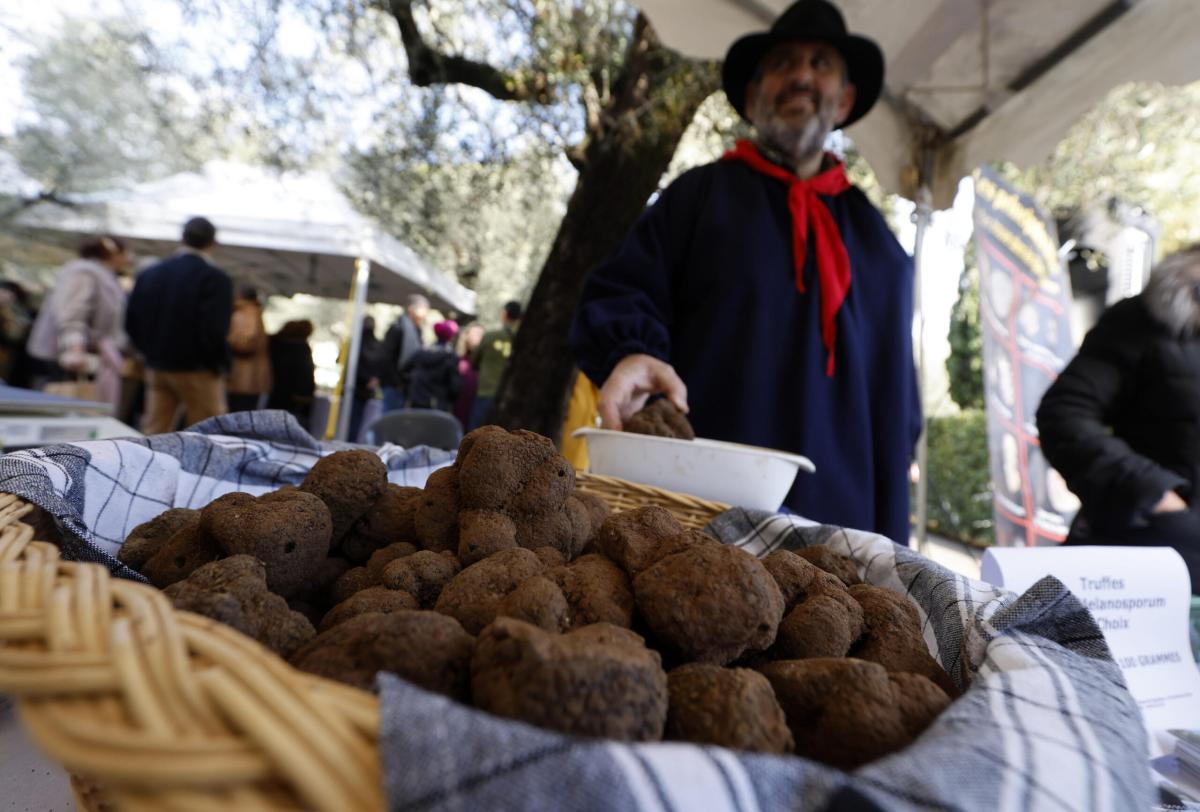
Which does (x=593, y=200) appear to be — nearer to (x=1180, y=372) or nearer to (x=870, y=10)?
(x=870, y=10)

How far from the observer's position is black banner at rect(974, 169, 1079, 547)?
13.5ft

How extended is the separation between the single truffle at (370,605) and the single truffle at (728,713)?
1.32 feet

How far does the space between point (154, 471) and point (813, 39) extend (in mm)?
2711

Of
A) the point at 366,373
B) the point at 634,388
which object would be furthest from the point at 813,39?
the point at 366,373

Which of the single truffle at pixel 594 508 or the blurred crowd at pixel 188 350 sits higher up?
the single truffle at pixel 594 508

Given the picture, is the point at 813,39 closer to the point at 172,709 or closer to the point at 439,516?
the point at 439,516

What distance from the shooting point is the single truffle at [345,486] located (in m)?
1.22

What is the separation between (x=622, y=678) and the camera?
666 millimetres

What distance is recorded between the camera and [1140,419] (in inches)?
97.5

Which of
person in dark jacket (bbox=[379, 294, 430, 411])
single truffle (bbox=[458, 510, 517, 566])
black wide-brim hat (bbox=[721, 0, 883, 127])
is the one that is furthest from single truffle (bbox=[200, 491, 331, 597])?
person in dark jacket (bbox=[379, 294, 430, 411])

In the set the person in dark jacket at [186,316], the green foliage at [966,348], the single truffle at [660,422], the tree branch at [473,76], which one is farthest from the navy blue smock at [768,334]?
the green foliage at [966,348]

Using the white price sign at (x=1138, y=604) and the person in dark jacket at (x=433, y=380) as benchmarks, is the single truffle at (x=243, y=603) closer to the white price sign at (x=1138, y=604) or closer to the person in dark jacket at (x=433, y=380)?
A: the white price sign at (x=1138, y=604)

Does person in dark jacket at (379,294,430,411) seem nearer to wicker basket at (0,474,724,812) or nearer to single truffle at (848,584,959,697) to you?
single truffle at (848,584,959,697)

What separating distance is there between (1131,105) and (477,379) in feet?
27.1
